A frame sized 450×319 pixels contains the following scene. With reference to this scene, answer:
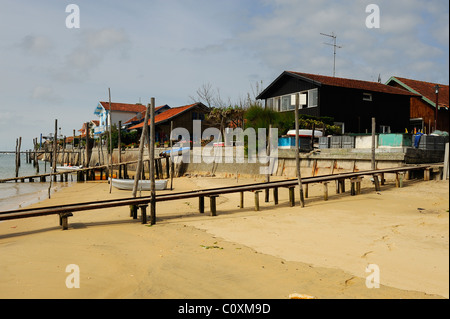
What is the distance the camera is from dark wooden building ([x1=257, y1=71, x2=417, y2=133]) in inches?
1082

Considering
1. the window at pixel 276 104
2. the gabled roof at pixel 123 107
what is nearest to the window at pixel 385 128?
the window at pixel 276 104

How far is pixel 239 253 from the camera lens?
23.9 ft

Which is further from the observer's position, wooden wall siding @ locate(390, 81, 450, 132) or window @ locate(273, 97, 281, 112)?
wooden wall siding @ locate(390, 81, 450, 132)

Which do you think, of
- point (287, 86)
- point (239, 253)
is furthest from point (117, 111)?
point (239, 253)

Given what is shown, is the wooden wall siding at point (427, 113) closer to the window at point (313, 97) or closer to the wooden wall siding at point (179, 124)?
the window at point (313, 97)

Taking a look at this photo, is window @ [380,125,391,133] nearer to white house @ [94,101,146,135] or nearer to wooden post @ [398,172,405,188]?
wooden post @ [398,172,405,188]

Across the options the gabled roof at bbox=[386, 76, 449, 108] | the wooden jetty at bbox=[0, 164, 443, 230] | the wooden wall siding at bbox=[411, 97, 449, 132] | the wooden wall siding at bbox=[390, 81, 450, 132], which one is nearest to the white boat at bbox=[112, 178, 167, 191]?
the wooden jetty at bbox=[0, 164, 443, 230]

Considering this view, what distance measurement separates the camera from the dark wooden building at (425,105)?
31.3m

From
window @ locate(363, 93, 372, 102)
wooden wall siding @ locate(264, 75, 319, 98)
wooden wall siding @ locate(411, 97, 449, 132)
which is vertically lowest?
wooden wall siding @ locate(411, 97, 449, 132)

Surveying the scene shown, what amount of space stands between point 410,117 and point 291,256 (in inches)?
1238

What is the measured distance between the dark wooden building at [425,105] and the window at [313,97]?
11015 mm

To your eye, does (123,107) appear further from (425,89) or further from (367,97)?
(425,89)

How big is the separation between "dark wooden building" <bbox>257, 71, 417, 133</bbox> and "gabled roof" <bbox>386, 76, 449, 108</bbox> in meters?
1.92
